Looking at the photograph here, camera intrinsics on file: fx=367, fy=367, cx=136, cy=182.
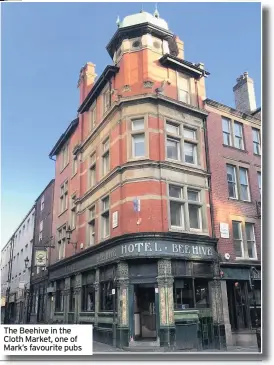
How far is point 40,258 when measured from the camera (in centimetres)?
1992

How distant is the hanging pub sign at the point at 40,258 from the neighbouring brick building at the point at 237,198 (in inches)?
398

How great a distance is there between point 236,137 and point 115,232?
7.29 meters

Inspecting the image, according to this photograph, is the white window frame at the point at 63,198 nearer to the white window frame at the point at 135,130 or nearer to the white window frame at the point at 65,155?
the white window frame at the point at 65,155

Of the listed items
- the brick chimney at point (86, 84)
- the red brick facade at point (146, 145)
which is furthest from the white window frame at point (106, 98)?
the brick chimney at point (86, 84)

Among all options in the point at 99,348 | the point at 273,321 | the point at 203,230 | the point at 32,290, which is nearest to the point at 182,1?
the point at 203,230

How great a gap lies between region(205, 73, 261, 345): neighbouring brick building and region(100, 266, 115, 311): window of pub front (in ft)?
13.9

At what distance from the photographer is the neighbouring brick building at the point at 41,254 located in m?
20.1

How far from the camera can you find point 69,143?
19.2m

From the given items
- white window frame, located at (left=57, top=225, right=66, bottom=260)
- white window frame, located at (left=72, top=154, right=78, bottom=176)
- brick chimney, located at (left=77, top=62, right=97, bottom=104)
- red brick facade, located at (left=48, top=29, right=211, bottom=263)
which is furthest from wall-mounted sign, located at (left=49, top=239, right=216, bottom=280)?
brick chimney, located at (left=77, top=62, right=97, bottom=104)

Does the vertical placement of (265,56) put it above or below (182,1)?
below

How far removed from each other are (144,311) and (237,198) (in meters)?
6.23

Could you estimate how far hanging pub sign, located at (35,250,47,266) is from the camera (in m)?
19.8

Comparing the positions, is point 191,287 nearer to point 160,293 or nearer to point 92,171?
point 160,293

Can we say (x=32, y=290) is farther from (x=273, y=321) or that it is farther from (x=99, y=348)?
(x=273, y=321)
